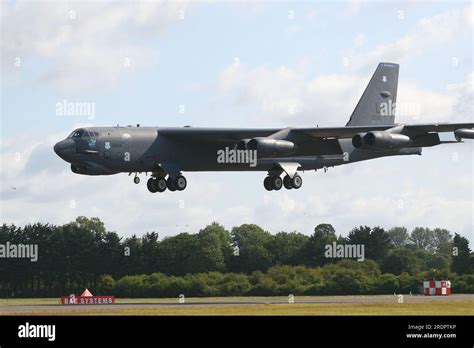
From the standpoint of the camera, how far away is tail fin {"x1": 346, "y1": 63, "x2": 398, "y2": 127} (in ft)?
182

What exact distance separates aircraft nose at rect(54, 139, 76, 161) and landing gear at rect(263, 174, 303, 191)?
11.6 meters

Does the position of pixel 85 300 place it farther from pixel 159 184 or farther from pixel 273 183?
pixel 273 183

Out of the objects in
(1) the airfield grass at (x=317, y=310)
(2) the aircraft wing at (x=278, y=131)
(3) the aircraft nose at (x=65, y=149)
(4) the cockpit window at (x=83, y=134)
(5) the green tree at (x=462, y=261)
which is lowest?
(1) the airfield grass at (x=317, y=310)

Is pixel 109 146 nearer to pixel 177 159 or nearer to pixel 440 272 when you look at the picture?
pixel 177 159

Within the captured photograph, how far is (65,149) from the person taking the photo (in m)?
44.7

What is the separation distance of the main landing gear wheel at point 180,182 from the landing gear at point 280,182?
218 inches

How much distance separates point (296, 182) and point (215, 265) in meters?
10.3

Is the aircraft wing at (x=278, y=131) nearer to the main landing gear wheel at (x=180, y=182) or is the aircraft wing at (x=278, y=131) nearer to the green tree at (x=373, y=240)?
the main landing gear wheel at (x=180, y=182)

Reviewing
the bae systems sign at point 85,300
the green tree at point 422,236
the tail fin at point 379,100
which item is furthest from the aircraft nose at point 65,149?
the green tree at point 422,236

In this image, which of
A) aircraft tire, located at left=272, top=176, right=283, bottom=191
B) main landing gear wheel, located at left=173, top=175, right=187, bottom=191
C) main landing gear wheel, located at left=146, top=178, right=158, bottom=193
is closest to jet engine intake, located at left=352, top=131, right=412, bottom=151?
aircraft tire, located at left=272, top=176, right=283, bottom=191

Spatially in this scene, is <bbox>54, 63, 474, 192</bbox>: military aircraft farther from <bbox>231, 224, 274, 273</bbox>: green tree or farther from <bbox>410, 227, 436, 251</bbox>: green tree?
<bbox>410, 227, 436, 251</bbox>: green tree

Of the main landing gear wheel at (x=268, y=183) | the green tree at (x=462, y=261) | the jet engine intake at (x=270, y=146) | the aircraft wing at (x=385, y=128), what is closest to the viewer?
the jet engine intake at (x=270, y=146)

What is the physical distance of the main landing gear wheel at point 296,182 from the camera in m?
51.5
